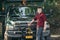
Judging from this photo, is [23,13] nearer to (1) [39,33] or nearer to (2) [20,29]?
(2) [20,29]

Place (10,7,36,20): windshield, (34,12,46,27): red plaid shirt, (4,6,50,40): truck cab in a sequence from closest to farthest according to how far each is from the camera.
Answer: (34,12,46,27): red plaid shirt, (4,6,50,40): truck cab, (10,7,36,20): windshield

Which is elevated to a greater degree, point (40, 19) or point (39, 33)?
point (40, 19)

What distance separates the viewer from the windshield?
13829 millimetres

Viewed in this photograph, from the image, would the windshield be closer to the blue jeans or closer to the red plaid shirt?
the red plaid shirt

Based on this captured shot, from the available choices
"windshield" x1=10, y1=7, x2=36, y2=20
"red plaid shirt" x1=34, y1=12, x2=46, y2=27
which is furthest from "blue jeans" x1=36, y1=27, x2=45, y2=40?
"windshield" x1=10, y1=7, x2=36, y2=20

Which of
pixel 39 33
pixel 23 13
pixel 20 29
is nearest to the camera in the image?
pixel 39 33

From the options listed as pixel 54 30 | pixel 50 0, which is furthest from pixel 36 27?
pixel 50 0

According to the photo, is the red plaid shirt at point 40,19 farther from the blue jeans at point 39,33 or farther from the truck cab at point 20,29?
the truck cab at point 20,29

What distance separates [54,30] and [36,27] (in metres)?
5.32

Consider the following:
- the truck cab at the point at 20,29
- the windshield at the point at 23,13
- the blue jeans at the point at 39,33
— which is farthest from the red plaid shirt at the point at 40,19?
the windshield at the point at 23,13

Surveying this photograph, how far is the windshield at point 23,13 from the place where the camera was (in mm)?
13829

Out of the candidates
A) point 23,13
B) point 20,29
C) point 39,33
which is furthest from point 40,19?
point 23,13

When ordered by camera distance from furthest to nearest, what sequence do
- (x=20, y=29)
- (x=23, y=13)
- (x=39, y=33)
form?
(x=23, y=13), (x=20, y=29), (x=39, y=33)

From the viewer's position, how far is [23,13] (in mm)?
14133
